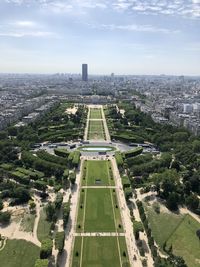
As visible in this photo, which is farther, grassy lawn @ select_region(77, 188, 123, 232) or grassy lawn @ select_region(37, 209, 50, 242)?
grassy lawn @ select_region(77, 188, 123, 232)

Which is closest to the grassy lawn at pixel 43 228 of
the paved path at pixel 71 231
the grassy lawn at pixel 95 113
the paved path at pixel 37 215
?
the paved path at pixel 37 215

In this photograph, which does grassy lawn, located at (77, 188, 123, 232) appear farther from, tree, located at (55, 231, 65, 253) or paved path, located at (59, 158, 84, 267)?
tree, located at (55, 231, 65, 253)

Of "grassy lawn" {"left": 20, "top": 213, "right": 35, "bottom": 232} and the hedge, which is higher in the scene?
the hedge

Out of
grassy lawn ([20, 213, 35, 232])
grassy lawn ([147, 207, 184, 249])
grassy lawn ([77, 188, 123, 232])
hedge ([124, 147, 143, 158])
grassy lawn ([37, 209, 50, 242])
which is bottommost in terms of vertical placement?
grassy lawn ([20, 213, 35, 232])

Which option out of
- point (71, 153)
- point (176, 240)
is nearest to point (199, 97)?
point (71, 153)

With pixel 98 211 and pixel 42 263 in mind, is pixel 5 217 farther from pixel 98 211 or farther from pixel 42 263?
pixel 98 211

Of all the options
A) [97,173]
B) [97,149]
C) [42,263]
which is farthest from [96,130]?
[42,263]

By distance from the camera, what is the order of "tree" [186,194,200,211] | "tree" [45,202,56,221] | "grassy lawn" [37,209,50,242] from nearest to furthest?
"grassy lawn" [37,209,50,242] < "tree" [45,202,56,221] < "tree" [186,194,200,211]

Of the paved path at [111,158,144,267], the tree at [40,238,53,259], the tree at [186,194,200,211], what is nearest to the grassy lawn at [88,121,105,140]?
the paved path at [111,158,144,267]
